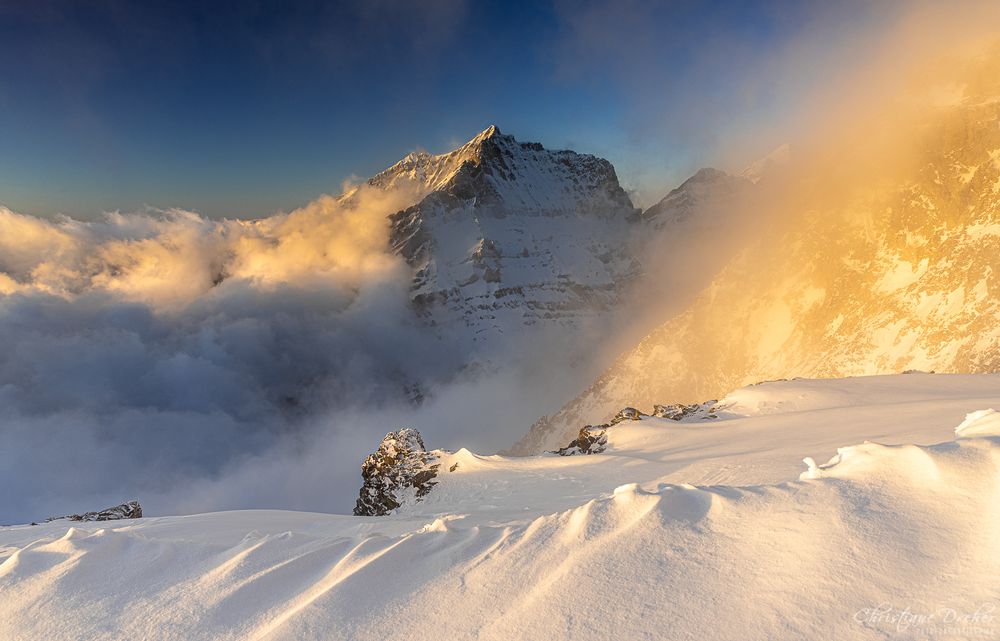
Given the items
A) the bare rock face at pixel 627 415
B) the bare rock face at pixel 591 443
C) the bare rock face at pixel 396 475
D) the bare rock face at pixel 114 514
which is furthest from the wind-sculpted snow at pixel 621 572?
the bare rock face at pixel 627 415

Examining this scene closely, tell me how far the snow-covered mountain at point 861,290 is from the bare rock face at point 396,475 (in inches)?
3580

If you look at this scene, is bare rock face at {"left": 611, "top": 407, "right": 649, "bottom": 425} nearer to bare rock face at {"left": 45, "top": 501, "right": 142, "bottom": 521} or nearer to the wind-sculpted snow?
the wind-sculpted snow

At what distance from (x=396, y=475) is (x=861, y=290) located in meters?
135

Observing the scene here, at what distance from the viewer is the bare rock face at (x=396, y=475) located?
30.9 meters

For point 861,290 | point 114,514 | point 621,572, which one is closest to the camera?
point 621,572

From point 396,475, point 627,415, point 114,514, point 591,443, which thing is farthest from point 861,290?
point 114,514

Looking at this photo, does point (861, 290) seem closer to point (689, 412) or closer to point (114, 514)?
point (689, 412)

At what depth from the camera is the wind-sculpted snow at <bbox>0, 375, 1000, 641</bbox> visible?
4.81 m

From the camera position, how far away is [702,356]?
150500mm

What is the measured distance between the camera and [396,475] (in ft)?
108

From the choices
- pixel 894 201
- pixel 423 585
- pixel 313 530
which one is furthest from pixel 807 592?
pixel 894 201

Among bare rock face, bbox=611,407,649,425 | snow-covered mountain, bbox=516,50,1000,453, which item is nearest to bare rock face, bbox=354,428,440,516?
bare rock face, bbox=611,407,649,425

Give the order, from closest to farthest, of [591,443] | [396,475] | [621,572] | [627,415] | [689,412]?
[621,572]
[591,443]
[396,475]
[689,412]
[627,415]

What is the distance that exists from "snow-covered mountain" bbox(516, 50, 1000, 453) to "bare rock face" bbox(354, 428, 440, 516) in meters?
90.9
